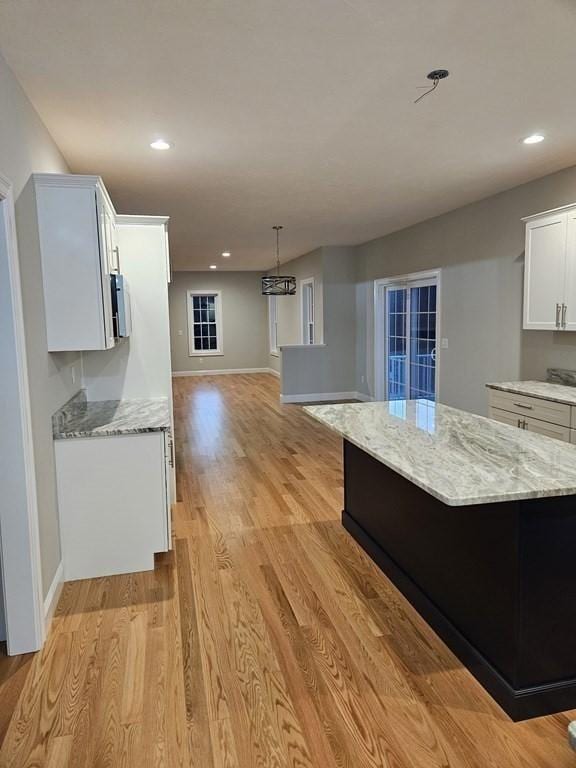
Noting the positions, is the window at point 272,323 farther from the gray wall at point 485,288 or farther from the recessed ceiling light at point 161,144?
the recessed ceiling light at point 161,144

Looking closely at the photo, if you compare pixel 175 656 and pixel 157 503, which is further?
pixel 157 503

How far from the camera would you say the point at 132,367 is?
391 centimetres

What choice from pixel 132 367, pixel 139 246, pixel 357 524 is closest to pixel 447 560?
pixel 357 524

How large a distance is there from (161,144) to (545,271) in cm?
305

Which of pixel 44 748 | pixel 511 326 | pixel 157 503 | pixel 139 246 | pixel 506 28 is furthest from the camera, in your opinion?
pixel 511 326

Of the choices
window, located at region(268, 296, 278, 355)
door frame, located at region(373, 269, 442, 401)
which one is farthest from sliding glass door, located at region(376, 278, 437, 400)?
window, located at region(268, 296, 278, 355)

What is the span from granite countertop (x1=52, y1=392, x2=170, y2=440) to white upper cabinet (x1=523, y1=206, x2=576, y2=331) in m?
3.03

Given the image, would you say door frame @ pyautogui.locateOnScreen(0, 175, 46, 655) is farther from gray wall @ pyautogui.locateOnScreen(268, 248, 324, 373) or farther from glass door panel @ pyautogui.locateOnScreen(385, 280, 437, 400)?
gray wall @ pyautogui.locateOnScreen(268, 248, 324, 373)

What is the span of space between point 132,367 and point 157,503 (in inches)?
49.5

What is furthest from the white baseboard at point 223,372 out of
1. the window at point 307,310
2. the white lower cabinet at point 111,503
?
the white lower cabinet at point 111,503

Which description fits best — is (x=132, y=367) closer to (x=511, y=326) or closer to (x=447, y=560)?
(x=447, y=560)

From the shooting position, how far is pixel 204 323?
1333 centimetres

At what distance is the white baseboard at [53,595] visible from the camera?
2488mm

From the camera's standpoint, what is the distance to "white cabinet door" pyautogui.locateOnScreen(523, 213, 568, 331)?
400 centimetres
